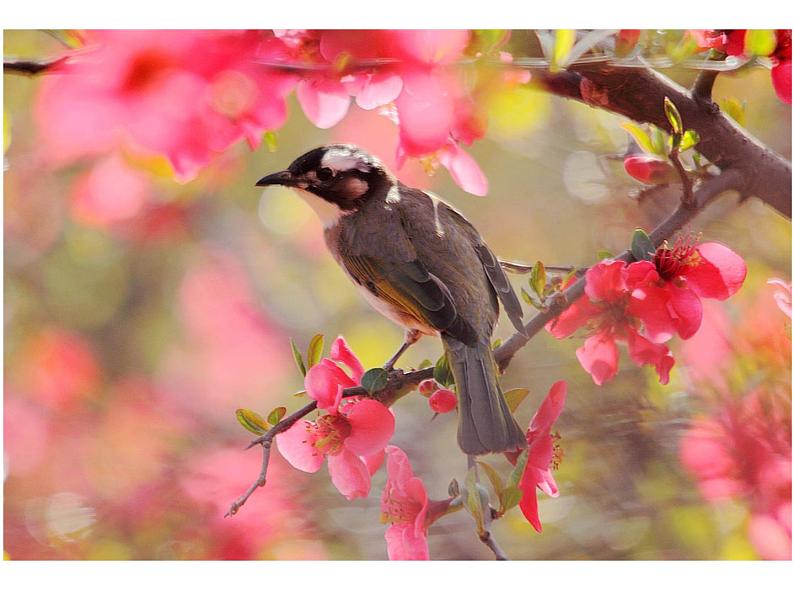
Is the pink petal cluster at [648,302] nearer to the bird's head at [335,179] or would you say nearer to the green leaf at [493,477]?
the green leaf at [493,477]

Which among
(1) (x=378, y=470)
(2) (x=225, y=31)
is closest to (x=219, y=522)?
(1) (x=378, y=470)

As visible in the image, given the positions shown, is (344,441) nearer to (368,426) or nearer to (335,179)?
(368,426)

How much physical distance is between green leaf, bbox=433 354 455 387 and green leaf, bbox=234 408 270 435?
0.30 meters

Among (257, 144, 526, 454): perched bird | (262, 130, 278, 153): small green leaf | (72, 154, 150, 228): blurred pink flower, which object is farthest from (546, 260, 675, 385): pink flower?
(72, 154, 150, 228): blurred pink flower

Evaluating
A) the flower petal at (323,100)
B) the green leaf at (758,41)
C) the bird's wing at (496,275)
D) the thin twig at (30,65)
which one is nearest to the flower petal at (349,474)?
the bird's wing at (496,275)

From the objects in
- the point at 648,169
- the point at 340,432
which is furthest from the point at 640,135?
the point at 340,432

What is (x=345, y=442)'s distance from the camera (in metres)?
1.40

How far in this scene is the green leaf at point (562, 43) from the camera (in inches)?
55.1

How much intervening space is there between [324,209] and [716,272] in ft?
2.27

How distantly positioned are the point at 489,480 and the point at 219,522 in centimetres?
48

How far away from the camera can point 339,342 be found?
143 cm

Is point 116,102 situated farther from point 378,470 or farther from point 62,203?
point 378,470

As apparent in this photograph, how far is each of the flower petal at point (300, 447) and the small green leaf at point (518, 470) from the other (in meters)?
0.32
